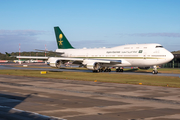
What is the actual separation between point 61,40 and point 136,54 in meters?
25.7

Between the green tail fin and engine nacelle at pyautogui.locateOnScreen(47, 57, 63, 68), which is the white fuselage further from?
the green tail fin

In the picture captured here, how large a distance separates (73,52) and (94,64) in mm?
14243

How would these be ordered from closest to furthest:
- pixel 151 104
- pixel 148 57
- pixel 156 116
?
pixel 156 116 → pixel 151 104 → pixel 148 57

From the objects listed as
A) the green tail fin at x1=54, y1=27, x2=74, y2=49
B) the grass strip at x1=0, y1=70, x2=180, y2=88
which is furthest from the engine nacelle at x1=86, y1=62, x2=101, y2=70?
A: the green tail fin at x1=54, y1=27, x2=74, y2=49

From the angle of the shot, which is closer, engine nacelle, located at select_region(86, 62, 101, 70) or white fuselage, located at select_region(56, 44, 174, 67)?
white fuselage, located at select_region(56, 44, 174, 67)

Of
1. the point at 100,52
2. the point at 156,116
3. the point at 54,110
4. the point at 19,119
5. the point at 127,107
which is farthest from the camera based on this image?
the point at 100,52

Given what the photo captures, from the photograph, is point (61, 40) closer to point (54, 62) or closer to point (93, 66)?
point (54, 62)

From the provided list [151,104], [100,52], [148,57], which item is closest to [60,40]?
[100,52]

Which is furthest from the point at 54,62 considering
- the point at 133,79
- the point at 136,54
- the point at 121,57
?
the point at 133,79

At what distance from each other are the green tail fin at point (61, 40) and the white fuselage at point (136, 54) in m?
10.8

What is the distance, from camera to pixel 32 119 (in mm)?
12398

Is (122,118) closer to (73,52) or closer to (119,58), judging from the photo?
(119,58)

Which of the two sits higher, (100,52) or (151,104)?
(100,52)

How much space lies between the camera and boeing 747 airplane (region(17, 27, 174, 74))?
51.0 meters
